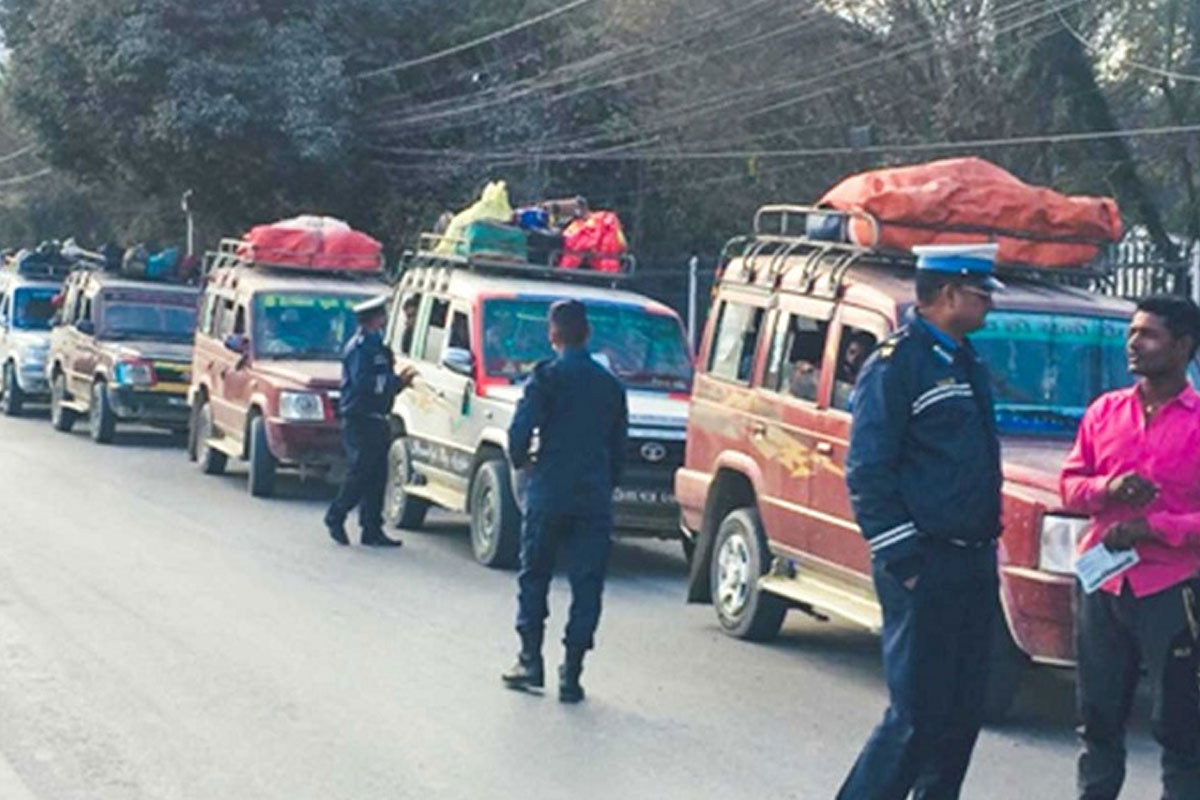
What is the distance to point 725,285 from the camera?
42.2ft

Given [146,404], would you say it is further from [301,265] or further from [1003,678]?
[1003,678]

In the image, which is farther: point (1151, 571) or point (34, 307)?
point (34, 307)

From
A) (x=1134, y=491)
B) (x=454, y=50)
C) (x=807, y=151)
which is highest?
(x=454, y=50)

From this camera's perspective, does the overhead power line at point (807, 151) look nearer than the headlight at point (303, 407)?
No

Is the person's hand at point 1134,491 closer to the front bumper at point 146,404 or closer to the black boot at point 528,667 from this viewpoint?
the black boot at point 528,667

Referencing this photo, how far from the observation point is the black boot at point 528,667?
10281 millimetres

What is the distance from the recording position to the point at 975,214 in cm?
1166

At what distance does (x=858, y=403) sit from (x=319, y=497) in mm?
13916

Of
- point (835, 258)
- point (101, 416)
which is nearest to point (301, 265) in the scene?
point (101, 416)

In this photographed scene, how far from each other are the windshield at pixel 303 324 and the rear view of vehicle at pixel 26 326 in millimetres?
10136

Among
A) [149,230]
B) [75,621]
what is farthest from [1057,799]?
[149,230]

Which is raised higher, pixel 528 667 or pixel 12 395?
pixel 528 667

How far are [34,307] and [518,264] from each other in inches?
637

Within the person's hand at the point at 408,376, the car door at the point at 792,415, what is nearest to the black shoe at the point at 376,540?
the person's hand at the point at 408,376
